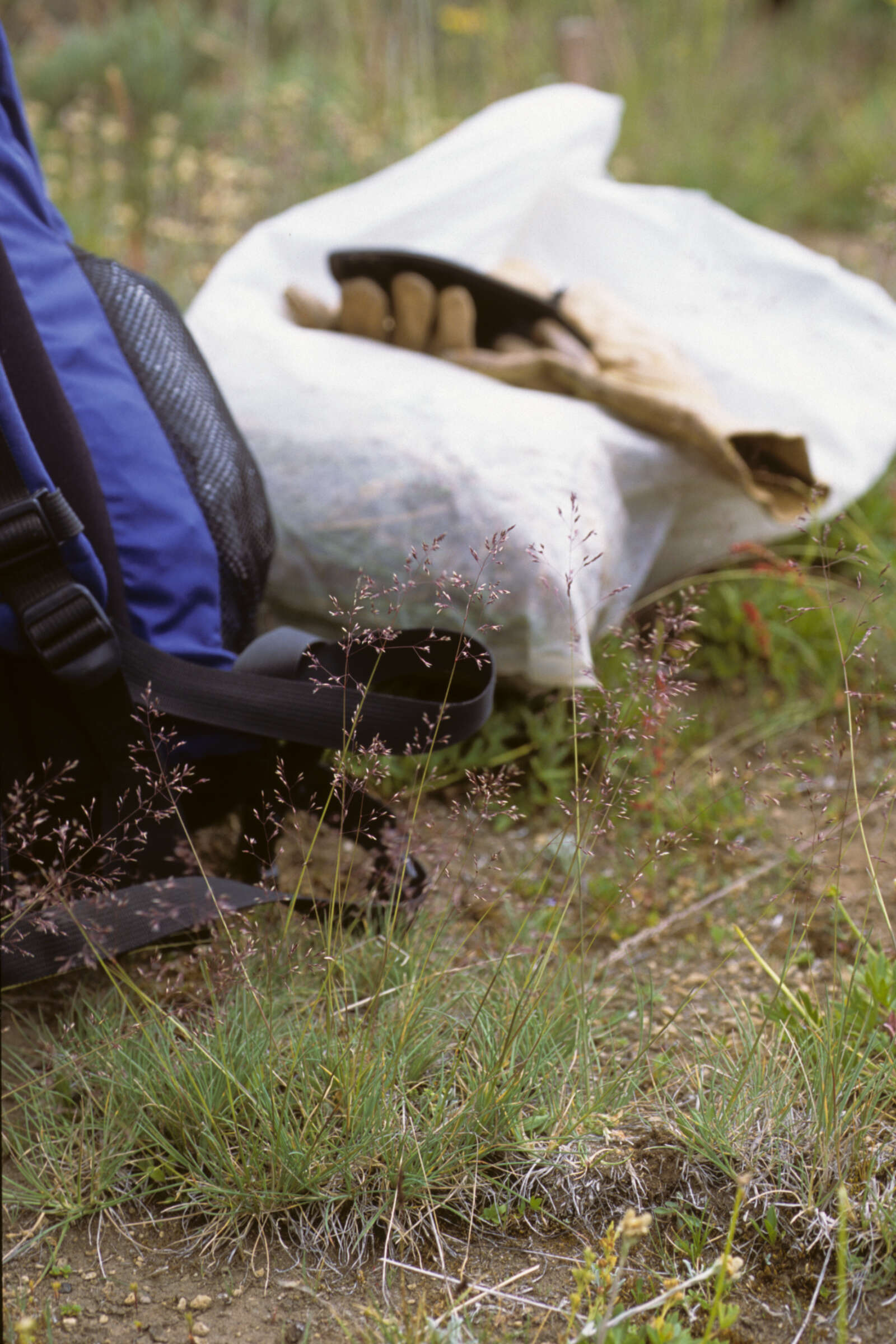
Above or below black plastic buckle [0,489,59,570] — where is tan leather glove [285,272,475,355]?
above

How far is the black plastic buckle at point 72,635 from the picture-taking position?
1208mm

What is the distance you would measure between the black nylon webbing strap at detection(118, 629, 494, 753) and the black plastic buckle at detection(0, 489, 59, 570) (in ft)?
0.48

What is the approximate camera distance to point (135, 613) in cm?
136

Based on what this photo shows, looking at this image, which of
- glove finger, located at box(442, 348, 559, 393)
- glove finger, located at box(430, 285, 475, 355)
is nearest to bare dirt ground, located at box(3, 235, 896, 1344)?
glove finger, located at box(442, 348, 559, 393)

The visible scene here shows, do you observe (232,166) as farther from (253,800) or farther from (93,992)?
(93,992)

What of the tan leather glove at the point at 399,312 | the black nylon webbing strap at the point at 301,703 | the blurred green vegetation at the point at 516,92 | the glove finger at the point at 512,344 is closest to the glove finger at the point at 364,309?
the tan leather glove at the point at 399,312

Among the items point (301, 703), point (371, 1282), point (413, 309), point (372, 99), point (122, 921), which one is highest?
point (372, 99)

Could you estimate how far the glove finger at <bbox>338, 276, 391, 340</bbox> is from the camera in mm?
1923

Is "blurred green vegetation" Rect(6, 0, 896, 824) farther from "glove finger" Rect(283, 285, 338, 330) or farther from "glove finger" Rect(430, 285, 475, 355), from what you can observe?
"glove finger" Rect(283, 285, 338, 330)

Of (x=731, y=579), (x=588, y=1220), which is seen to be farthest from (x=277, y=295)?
(x=588, y=1220)

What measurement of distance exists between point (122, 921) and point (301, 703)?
309mm

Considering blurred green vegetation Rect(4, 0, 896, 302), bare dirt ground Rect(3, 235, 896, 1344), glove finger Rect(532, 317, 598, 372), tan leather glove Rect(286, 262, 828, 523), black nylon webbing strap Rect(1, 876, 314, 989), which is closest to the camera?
bare dirt ground Rect(3, 235, 896, 1344)

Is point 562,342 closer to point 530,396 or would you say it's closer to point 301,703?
point 530,396

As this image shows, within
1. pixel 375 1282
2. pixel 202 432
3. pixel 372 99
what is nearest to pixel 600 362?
pixel 202 432
